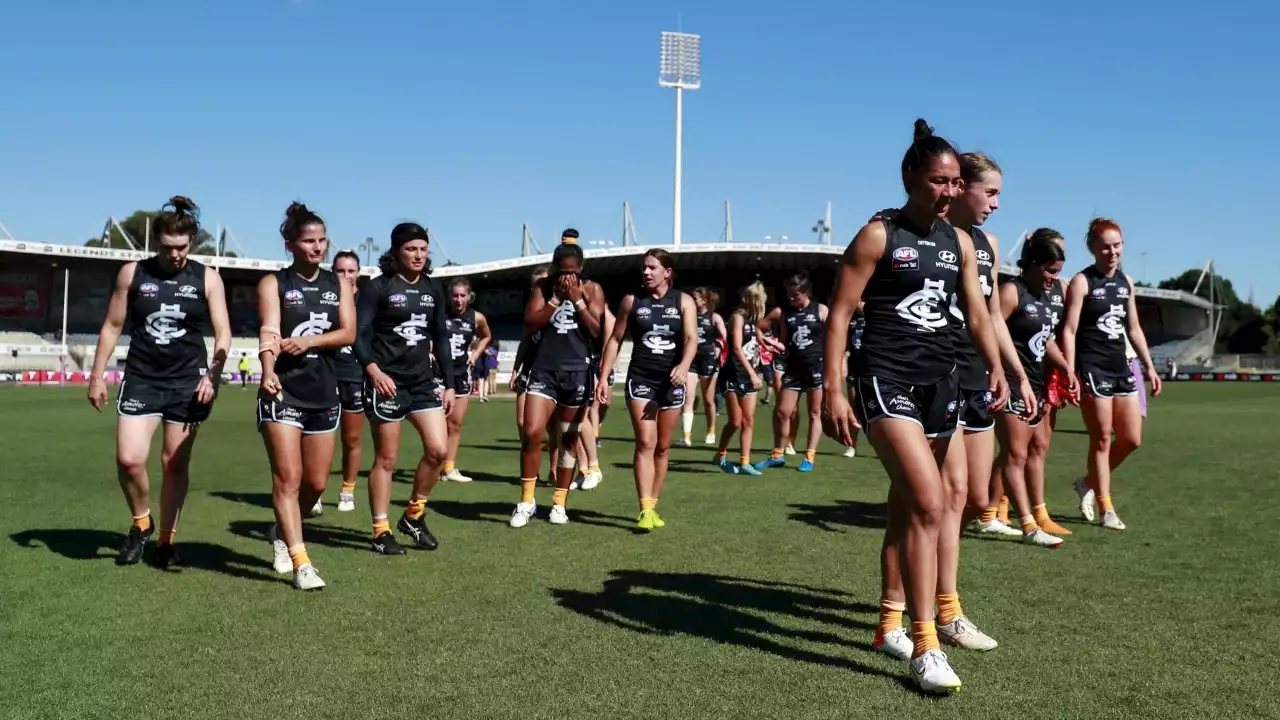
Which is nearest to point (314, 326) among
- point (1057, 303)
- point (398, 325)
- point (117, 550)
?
point (398, 325)

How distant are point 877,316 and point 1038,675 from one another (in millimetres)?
1583

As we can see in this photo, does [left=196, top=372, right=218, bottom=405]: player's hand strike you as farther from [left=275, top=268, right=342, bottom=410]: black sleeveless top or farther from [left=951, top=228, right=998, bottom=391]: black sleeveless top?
[left=951, top=228, right=998, bottom=391]: black sleeveless top

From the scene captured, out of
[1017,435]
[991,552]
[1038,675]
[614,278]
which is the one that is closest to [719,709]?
[1038,675]

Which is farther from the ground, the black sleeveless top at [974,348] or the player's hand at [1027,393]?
the black sleeveless top at [974,348]

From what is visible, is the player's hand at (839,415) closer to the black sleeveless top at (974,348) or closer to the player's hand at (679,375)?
the black sleeveless top at (974,348)

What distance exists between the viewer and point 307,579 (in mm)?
6039

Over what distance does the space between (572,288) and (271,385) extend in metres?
2.86

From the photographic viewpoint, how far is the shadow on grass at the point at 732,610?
16.0 feet

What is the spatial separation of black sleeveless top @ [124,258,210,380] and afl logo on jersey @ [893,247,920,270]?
428cm

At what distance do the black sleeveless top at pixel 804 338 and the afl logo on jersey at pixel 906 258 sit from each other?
316 inches

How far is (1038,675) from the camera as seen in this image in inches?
172

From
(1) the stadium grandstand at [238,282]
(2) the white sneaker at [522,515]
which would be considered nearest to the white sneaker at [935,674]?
(2) the white sneaker at [522,515]

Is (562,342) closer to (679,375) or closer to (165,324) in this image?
(679,375)

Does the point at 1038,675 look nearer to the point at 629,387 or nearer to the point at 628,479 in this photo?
the point at 629,387
